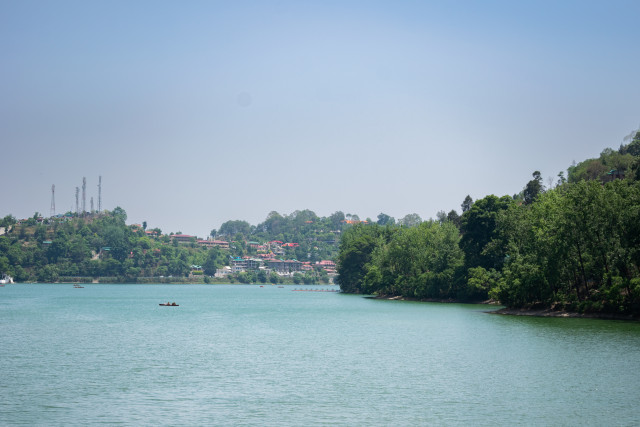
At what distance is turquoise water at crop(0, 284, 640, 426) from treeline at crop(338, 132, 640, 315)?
614cm

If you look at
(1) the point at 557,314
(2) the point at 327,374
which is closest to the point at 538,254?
(1) the point at 557,314

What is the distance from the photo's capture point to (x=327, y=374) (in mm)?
40000

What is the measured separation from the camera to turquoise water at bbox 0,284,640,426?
96.7 ft

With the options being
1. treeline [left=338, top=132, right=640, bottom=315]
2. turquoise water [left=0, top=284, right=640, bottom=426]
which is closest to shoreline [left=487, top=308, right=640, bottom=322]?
treeline [left=338, top=132, right=640, bottom=315]

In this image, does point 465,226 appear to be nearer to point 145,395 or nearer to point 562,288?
point 562,288

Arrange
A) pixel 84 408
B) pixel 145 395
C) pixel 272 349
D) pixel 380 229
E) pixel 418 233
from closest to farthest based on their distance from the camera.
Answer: pixel 84 408 < pixel 145 395 < pixel 272 349 < pixel 418 233 < pixel 380 229

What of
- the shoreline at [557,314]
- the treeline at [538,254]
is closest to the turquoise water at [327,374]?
the shoreline at [557,314]

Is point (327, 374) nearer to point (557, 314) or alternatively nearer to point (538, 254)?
point (557, 314)

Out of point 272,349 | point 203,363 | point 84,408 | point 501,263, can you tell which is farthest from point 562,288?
point 84,408

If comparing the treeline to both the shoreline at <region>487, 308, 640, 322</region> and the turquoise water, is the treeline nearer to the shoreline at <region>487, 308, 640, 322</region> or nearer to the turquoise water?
the shoreline at <region>487, 308, 640, 322</region>

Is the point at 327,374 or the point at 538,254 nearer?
the point at 327,374

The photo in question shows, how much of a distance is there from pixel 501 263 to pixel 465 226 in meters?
9.01

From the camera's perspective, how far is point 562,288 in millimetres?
77000

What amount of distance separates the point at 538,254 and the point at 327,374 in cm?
4383
